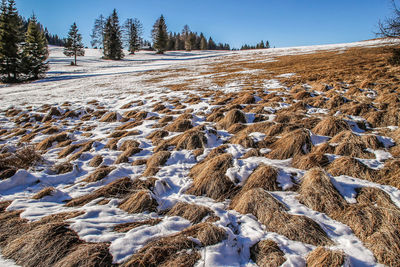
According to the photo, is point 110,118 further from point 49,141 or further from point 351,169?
point 351,169

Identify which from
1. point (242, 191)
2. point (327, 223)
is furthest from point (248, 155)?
point (327, 223)

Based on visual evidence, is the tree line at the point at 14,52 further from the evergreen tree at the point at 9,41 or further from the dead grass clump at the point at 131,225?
the dead grass clump at the point at 131,225

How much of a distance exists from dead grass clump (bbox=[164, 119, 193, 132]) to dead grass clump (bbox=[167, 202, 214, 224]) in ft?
12.6

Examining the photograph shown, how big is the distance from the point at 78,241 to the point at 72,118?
9.71 m

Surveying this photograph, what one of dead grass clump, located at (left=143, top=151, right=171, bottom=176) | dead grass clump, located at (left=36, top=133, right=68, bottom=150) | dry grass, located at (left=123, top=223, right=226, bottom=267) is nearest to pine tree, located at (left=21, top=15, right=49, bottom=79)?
dead grass clump, located at (left=36, top=133, right=68, bottom=150)

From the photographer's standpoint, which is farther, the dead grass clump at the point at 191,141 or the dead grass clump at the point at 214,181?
the dead grass clump at the point at 191,141

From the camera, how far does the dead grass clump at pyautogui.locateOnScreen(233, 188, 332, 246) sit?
2.50m

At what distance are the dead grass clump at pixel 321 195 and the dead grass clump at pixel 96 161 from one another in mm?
5043

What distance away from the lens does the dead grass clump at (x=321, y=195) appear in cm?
293

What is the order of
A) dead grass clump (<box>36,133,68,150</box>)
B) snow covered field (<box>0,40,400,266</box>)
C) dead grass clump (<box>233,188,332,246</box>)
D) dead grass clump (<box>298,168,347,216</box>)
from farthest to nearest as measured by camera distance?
dead grass clump (<box>36,133,68,150</box>)
dead grass clump (<box>298,168,347,216</box>)
dead grass clump (<box>233,188,332,246</box>)
snow covered field (<box>0,40,400,266</box>)

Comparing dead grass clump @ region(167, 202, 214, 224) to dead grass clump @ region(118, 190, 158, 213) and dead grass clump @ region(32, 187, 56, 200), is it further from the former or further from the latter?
dead grass clump @ region(32, 187, 56, 200)

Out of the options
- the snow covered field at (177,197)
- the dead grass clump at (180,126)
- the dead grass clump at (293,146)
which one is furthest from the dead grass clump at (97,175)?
the dead grass clump at (293,146)

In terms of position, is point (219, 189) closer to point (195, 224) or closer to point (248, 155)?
point (195, 224)

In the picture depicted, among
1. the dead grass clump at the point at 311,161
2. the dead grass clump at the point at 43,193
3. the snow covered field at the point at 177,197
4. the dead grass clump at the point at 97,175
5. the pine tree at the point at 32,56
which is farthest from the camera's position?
the pine tree at the point at 32,56
